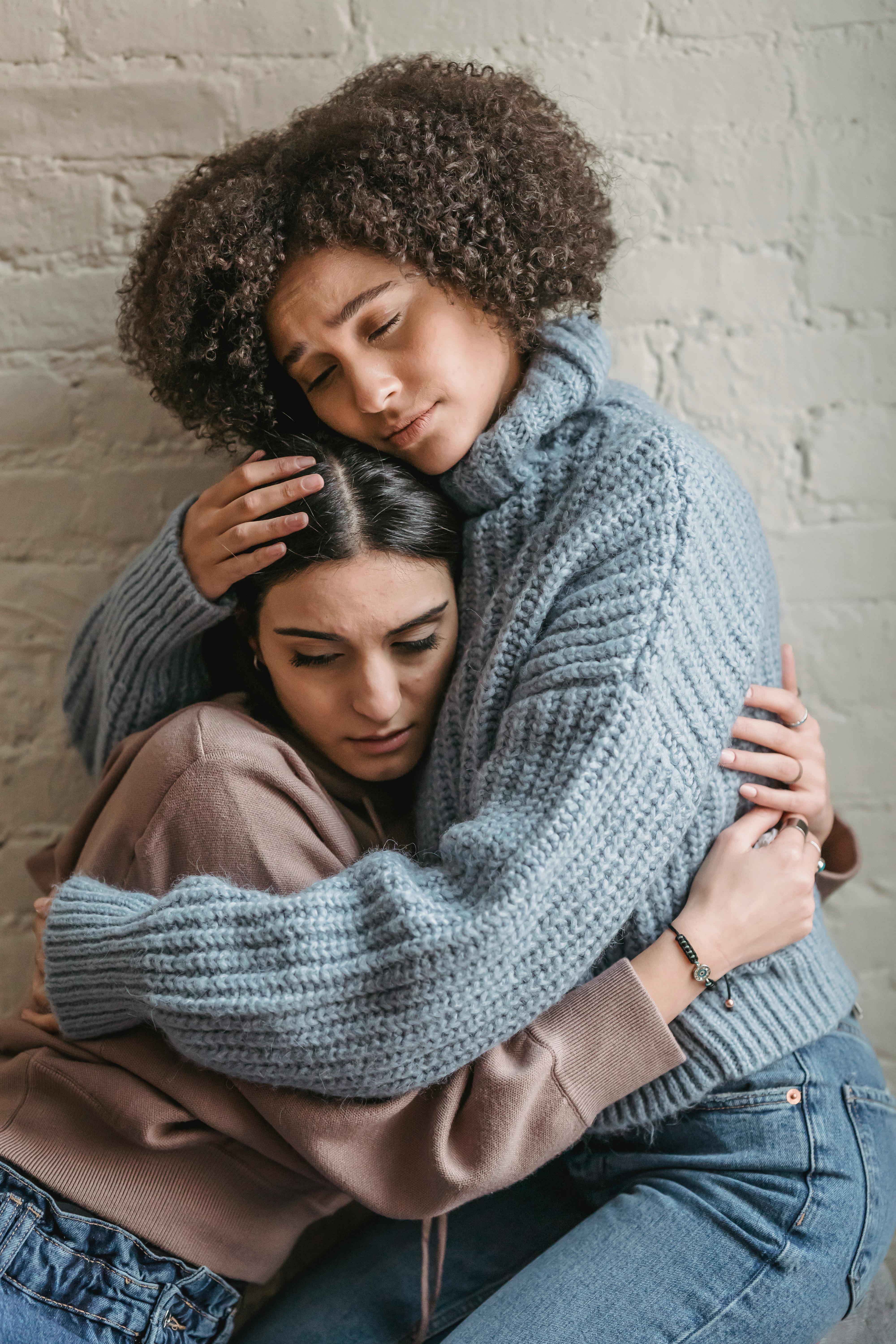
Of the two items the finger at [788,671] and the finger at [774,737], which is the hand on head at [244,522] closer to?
the finger at [774,737]

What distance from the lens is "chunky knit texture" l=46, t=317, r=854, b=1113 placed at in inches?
35.1

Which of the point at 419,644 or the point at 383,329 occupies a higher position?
the point at 383,329

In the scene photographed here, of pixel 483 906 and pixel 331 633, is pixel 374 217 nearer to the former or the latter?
pixel 331 633

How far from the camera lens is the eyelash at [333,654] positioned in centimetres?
109

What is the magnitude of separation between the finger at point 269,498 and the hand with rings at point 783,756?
54 cm

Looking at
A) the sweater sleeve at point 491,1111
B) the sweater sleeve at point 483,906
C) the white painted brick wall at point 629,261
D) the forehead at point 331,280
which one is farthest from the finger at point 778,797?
the forehead at point 331,280

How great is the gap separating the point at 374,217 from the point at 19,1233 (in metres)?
1.12

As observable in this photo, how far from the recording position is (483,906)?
89 cm

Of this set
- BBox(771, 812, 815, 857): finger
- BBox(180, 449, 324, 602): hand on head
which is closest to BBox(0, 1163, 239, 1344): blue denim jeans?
BBox(180, 449, 324, 602): hand on head

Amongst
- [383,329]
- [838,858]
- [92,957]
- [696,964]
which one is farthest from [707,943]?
[383,329]

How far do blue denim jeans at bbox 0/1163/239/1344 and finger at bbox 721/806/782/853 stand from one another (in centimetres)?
74

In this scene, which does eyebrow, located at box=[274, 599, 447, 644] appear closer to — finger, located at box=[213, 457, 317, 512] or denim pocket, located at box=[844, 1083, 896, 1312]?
finger, located at box=[213, 457, 317, 512]

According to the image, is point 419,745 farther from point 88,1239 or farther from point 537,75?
point 537,75

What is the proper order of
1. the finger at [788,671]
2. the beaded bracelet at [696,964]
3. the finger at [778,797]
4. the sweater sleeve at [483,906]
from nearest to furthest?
the sweater sleeve at [483,906], the beaded bracelet at [696,964], the finger at [778,797], the finger at [788,671]
